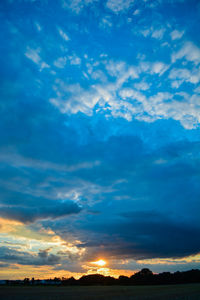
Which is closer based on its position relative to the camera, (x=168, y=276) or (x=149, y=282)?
(x=149, y=282)

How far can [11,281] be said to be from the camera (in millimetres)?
195000

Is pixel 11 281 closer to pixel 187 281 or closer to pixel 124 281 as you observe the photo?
pixel 124 281

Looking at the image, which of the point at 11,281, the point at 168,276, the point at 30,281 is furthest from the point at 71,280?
the point at 168,276

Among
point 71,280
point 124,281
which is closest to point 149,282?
point 124,281

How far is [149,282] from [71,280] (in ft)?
207

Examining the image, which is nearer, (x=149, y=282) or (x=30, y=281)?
(x=149, y=282)

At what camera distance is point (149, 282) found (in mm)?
186875

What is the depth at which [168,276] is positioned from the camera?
19912cm

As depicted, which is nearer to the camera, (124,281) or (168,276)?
(124,281)

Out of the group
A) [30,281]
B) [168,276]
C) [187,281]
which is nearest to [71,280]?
[30,281]

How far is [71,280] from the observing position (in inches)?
7407

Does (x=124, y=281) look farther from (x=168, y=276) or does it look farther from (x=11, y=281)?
(x=11, y=281)

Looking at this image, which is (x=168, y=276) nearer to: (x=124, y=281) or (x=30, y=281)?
(x=124, y=281)

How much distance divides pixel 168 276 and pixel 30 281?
11878 centimetres
